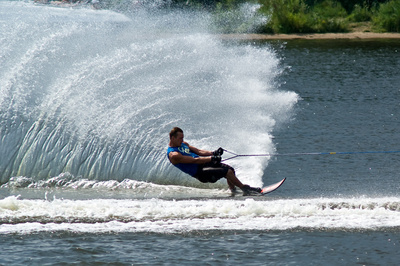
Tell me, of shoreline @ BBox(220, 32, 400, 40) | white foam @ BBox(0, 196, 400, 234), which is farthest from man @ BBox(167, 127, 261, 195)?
shoreline @ BBox(220, 32, 400, 40)

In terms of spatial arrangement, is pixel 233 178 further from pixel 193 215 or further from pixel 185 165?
pixel 193 215

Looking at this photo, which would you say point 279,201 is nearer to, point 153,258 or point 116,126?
point 153,258

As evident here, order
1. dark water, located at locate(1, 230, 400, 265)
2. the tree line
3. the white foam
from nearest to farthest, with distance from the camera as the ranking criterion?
dark water, located at locate(1, 230, 400, 265)
the white foam
the tree line

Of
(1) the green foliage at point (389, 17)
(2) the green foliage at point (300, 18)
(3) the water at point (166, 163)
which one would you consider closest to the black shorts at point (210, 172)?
(3) the water at point (166, 163)

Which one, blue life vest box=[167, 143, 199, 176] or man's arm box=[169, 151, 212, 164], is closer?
man's arm box=[169, 151, 212, 164]

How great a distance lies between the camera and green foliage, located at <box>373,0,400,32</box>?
3059 centimetres

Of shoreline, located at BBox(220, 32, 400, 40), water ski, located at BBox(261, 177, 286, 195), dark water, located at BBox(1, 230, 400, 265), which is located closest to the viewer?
dark water, located at BBox(1, 230, 400, 265)

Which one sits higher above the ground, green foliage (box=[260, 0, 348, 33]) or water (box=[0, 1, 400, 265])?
green foliage (box=[260, 0, 348, 33])

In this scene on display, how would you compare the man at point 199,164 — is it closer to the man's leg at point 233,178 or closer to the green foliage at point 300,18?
the man's leg at point 233,178

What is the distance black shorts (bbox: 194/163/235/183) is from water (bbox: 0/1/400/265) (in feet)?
0.93

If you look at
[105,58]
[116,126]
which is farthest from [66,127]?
[105,58]

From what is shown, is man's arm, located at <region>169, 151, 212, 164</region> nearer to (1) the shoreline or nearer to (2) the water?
(2) the water

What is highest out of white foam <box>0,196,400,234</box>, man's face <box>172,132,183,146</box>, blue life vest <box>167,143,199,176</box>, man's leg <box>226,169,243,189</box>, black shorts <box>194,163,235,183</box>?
man's face <box>172,132,183,146</box>

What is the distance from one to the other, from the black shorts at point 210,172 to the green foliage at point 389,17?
23.5 metres
